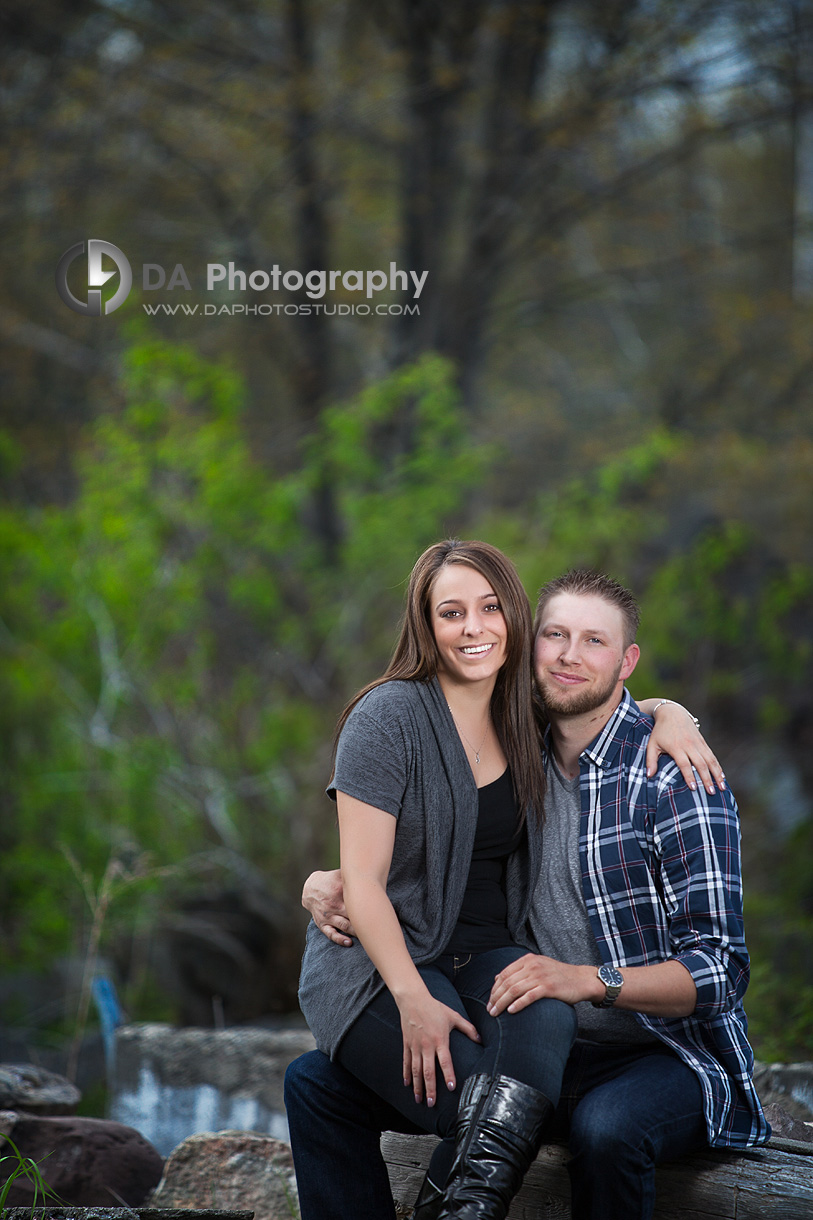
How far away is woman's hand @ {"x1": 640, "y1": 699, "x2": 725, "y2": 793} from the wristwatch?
419 millimetres

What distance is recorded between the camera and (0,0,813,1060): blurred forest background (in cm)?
622

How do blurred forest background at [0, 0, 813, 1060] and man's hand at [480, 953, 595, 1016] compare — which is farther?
blurred forest background at [0, 0, 813, 1060]

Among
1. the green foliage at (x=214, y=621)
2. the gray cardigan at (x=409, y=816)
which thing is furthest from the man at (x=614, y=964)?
the green foliage at (x=214, y=621)

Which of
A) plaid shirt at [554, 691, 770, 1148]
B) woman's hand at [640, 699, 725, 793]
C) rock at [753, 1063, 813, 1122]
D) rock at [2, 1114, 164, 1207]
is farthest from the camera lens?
rock at [753, 1063, 813, 1122]

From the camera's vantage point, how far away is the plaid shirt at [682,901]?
6.86 feet

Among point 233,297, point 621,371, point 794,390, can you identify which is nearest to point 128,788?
point 233,297

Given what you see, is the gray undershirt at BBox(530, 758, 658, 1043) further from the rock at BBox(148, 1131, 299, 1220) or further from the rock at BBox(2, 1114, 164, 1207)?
the rock at BBox(2, 1114, 164, 1207)

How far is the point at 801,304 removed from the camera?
31.9ft

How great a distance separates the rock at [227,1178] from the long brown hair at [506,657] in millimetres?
1357

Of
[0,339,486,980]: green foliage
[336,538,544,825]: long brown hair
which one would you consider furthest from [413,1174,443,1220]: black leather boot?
[0,339,486,980]: green foliage

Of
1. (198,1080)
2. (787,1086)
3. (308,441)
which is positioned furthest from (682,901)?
(308,441)

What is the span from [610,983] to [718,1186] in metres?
0.49

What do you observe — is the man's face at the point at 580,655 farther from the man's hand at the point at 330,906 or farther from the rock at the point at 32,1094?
the rock at the point at 32,1094

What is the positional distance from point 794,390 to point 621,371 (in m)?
3.61
